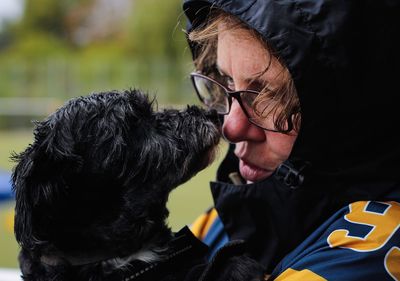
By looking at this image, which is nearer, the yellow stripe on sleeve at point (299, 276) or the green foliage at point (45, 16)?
the yellow stripe on sleeve at point (299, 276)

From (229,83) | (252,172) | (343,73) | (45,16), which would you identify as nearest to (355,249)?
(343,73)

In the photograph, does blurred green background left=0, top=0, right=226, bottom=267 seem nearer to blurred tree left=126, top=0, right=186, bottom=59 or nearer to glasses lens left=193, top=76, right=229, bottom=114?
blurred tree left=126, top=0, right=186, bottom=59

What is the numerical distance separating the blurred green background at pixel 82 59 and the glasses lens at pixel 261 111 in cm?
590

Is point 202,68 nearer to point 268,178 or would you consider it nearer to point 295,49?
point 268,178

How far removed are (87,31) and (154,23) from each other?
8.98 metres

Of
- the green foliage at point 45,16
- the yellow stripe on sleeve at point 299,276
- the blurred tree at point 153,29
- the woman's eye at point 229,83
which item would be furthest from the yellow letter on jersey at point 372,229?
the green foliage at point 45,16

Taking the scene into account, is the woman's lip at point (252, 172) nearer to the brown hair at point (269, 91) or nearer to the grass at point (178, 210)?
the brown hair at point (269, 91)

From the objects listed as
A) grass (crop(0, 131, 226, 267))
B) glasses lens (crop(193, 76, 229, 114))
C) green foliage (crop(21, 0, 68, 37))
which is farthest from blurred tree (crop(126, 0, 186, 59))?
glasses lens (crop(193, 76, 229, 114))

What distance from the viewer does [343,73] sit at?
4.93 feet

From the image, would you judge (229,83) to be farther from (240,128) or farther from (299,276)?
(299,276)

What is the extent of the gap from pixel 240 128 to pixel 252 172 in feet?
0.60

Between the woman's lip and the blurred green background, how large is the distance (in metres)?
5.70

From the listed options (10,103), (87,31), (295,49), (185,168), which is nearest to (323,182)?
(295,49)

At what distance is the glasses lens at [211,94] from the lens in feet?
7.55
